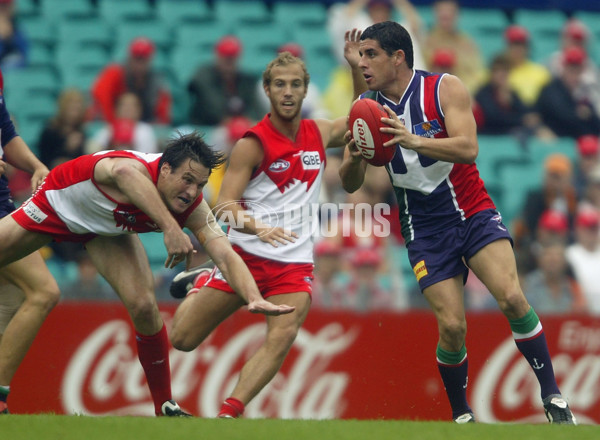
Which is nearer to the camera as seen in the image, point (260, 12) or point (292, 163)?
point (292, 163)

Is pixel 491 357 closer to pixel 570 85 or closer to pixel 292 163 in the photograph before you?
pixel 292 163

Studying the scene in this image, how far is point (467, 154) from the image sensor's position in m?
6.84

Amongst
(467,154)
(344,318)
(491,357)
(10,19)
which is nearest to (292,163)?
(467,154)

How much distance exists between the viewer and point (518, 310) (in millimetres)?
6930

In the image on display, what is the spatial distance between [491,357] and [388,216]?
202 centimetres

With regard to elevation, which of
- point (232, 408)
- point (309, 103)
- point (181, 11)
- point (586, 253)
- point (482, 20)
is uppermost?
point (181, 11)

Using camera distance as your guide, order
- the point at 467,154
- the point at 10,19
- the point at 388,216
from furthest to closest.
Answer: the point at 10,19 → the point at 388,216 → the point at 467,154

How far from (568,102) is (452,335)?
7389 mm

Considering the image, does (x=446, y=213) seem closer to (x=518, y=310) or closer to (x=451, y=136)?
(x=451, y=136)

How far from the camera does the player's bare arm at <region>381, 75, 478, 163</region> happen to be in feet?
22.2

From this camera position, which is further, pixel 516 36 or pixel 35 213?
pixel 516 36

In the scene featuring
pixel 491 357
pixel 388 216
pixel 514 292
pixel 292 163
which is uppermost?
pixel 292 163

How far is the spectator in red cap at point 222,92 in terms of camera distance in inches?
483

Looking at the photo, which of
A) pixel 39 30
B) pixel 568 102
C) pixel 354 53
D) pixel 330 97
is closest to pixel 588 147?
pixel 568 102
